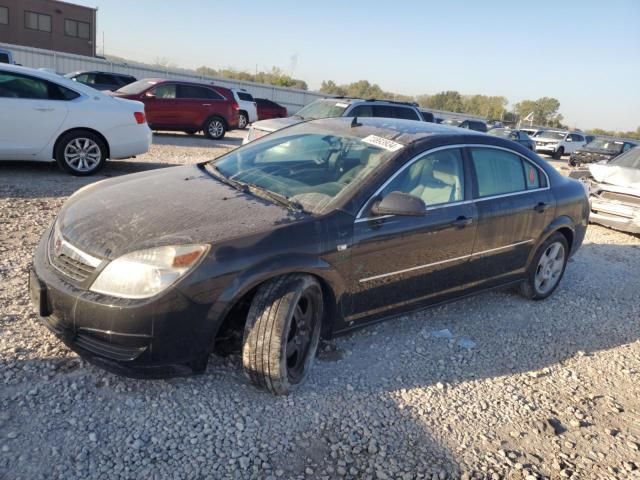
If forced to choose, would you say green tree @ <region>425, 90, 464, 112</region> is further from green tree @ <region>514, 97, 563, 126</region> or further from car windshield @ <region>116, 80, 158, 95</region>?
car windshield @ <region>116, 80, 158, 95</region>

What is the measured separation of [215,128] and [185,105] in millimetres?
1166

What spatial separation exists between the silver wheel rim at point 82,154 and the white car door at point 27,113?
324 mm

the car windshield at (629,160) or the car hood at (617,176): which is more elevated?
the car windshield at (629,160)

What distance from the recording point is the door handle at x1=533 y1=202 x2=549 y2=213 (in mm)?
4512

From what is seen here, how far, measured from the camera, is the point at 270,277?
2828 mm

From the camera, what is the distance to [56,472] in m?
2.27

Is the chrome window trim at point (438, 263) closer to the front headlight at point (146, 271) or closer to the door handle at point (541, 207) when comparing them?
the door handle at point (541, 207)

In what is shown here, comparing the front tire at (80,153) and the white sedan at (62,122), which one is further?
the front tire at (80,153)

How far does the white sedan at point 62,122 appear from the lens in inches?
272

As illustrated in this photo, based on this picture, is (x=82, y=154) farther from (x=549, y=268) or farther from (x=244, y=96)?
(x=244, y=96)

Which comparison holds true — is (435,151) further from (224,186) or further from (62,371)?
(62,371)

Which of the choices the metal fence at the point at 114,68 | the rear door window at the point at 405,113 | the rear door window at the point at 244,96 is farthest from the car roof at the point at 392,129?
the metal fence at the point at 114,68

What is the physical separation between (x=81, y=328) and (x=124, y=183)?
136cm

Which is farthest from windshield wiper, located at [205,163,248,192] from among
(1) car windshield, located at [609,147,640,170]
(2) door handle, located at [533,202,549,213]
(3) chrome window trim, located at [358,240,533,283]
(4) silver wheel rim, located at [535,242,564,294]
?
(1) car windshield, located at [609,147,640,170]
